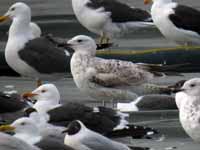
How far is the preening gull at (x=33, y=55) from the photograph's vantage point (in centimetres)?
1532

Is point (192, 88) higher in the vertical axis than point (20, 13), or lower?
lower

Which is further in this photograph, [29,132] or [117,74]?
[117,74]

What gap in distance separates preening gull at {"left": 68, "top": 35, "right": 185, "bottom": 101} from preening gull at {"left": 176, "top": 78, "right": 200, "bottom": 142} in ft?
6.82

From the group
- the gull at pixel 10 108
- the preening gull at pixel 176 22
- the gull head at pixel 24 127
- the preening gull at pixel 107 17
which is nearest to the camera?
the gull head at pixel 24 127

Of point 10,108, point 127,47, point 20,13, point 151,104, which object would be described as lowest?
point 127,47

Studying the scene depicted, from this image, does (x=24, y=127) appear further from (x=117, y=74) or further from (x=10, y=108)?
(x=117, y=74)

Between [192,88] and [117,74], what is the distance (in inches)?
101

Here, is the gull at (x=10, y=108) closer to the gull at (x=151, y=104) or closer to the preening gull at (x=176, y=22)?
the gull at (x=151, y=104)

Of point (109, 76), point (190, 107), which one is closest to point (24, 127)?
point (190, 107)


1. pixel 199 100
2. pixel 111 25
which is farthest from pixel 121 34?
pixel 199 100

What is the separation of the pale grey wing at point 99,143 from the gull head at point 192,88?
4.91 ft

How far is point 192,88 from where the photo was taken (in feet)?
37.7

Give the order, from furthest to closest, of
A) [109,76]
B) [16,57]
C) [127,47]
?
[127,47], [16,57], [109,76]

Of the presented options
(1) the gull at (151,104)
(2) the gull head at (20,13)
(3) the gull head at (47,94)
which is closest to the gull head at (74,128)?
(3) the gull head at (47,94)
